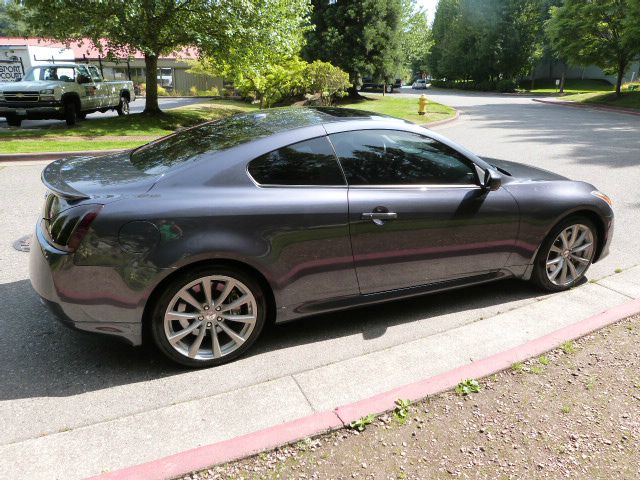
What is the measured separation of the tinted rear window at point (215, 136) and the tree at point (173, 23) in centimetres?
1163

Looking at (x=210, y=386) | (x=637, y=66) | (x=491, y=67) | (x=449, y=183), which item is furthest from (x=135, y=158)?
(x=637, y=66)

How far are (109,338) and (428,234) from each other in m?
2.26

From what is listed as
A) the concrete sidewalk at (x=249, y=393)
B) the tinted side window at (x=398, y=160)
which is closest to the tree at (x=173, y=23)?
the tinted side window at (x=398, y=160)

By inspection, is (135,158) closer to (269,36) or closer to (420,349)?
(420,349)

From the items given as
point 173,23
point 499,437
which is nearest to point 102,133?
point 173,23

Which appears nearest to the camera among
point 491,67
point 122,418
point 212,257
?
point 122,418

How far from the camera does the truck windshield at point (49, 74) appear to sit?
15836mm

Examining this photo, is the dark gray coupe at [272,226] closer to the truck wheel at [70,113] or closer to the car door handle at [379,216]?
the car door handle at [379,216]

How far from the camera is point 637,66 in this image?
181 feet

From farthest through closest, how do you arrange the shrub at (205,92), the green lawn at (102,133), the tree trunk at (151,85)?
the shrub at (205,92) < the tree trunk at (151,85) < the green lawn at (102,133)

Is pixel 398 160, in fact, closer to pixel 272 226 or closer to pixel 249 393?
pixel 272 226

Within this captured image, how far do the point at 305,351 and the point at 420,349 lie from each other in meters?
0.80

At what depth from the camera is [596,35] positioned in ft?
99.4

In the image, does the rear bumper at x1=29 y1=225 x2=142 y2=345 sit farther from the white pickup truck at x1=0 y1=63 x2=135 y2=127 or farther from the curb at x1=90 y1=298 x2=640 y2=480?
the white pickup truck at x1=0 y1=63 x2=135 y2=127
